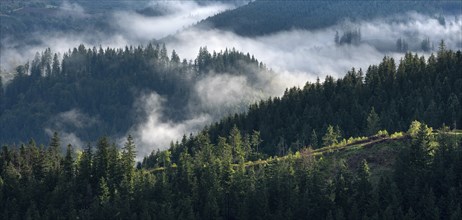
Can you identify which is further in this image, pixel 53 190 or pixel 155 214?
pixel 53 190

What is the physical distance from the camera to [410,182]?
16525 centimetres

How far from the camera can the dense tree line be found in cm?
16200

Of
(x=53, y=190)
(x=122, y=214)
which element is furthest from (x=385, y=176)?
(x=53, y=190)

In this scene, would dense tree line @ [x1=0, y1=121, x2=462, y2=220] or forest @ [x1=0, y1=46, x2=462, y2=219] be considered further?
forest @ [x1=0, y1=46, x2=462, y2=219]

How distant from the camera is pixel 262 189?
17312 cm

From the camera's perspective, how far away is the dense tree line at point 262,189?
16200 cm

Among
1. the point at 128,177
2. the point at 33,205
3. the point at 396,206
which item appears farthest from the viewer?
the point at 128,177

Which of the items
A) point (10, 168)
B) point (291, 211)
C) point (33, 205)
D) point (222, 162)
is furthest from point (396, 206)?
point (10, 168)

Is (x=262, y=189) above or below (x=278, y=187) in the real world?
below

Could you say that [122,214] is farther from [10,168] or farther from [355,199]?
[355,199]

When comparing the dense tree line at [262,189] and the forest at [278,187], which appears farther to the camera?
the forest at [278,187]

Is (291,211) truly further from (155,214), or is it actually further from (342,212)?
(155,214)

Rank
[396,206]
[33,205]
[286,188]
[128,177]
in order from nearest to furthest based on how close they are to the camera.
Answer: [396,206], [286,188], [33,205], [128,177]

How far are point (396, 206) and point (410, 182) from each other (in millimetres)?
9488
